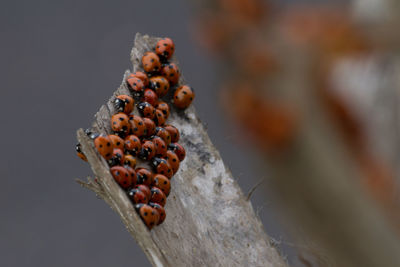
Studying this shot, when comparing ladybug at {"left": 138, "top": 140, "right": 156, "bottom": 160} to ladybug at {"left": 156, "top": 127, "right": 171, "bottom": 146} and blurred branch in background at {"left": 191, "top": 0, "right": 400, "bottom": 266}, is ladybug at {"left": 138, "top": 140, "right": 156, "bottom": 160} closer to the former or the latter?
ladybug at {"left": 156, "top": 127, "right": 171, "bottom": 146}

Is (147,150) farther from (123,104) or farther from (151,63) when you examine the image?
(151,63)

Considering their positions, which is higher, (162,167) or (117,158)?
(117,158)

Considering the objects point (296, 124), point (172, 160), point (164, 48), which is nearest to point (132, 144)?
point (172, 160)

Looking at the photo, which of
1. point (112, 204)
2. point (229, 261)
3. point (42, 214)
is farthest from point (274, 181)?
point (42, 214)

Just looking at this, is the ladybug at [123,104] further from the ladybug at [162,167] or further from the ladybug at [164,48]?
the ladybug at [164,48]

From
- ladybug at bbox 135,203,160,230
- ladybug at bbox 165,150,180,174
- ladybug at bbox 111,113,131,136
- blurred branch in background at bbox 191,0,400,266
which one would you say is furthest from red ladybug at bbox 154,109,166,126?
blurred branch in background at bbox 191,0,400,266

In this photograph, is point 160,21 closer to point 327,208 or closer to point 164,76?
point 164,76

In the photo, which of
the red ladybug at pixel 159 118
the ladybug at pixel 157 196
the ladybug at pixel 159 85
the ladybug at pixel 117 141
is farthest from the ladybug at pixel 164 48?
the ladybug at pixel 157 196
